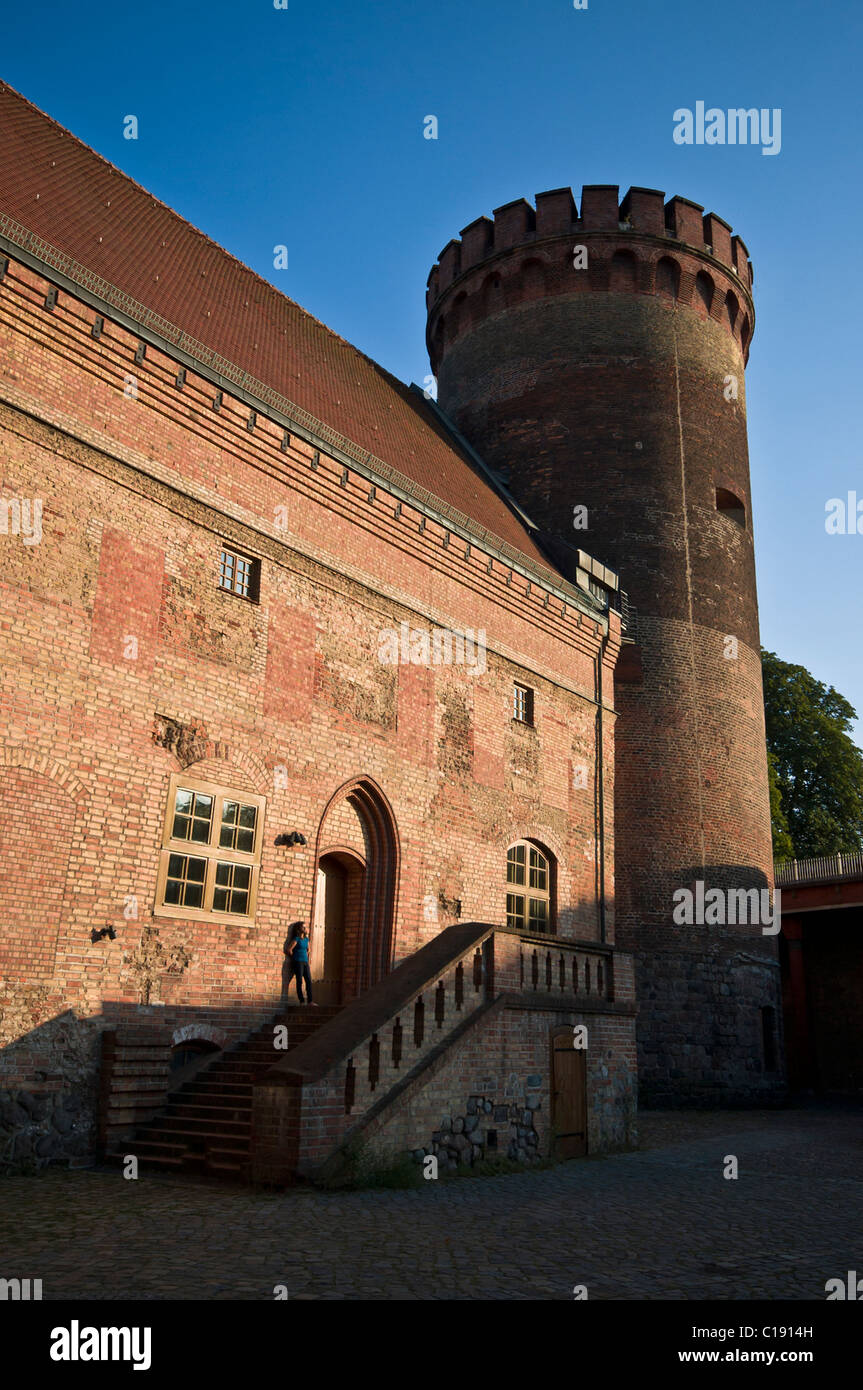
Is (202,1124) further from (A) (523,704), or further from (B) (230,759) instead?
(A) (523,704)

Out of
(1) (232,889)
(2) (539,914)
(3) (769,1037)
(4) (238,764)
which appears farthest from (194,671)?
(3) (769,1037)

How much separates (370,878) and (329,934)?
3.14 feet

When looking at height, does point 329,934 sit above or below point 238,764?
below

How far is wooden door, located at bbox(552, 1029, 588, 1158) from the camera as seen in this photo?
12883mm

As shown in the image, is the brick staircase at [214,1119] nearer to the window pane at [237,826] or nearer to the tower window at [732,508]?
the window pane at [237,826]

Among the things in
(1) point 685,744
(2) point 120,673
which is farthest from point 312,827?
(1) point 685,744

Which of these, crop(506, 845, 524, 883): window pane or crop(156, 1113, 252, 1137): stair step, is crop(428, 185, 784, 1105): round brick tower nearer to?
crop(506, 845, 524, 883): window pane

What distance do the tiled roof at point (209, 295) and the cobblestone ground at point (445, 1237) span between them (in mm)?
11239

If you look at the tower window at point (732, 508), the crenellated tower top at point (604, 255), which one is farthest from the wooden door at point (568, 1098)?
the crenellated tower top at point (604, 255)

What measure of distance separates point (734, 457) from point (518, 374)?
5.78 metres

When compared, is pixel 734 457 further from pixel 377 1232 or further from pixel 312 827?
pixel 377 1232

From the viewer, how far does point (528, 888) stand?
17984 millimetres

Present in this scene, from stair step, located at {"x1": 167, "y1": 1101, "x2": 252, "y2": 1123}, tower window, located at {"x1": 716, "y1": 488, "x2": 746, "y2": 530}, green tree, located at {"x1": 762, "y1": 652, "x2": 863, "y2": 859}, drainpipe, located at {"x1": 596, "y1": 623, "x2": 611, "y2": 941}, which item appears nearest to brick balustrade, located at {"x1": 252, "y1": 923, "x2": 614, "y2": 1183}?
stair step, located at {"x1": 167, "y1": 1101, "x2": 252, "y2": 1123}

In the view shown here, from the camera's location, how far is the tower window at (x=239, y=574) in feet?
44.3
